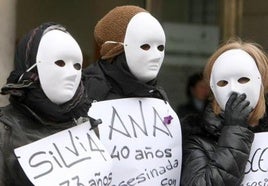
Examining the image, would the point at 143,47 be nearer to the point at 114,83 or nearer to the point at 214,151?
the point at 114,83

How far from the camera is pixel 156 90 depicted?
327 centimetres

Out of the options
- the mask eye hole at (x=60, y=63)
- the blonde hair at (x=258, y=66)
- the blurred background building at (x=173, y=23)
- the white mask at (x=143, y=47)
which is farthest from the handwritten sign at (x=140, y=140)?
the blurred background building at (x=173, y=23)

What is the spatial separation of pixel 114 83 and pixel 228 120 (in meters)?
0.54

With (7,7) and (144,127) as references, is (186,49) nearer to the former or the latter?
(7,7)

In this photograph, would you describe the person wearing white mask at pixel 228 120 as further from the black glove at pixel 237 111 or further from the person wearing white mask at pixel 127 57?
the person wearing white mask at pixel 127 57

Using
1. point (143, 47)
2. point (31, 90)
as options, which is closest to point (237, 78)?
point (143, 47)

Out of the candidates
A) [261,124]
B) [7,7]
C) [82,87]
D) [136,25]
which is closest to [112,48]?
[136,25]

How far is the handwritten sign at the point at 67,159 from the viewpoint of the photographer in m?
2.68

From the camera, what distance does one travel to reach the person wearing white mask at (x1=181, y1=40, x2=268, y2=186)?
3078mm

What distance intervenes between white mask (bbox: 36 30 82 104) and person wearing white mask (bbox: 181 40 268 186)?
735mm

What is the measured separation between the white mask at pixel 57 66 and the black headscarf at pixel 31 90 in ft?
0.07

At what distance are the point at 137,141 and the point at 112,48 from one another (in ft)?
1.41

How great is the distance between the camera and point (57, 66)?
2.74 meters

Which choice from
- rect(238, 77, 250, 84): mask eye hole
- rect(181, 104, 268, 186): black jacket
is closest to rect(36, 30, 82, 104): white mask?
rect(181, 104, 268, 186): black jacket
